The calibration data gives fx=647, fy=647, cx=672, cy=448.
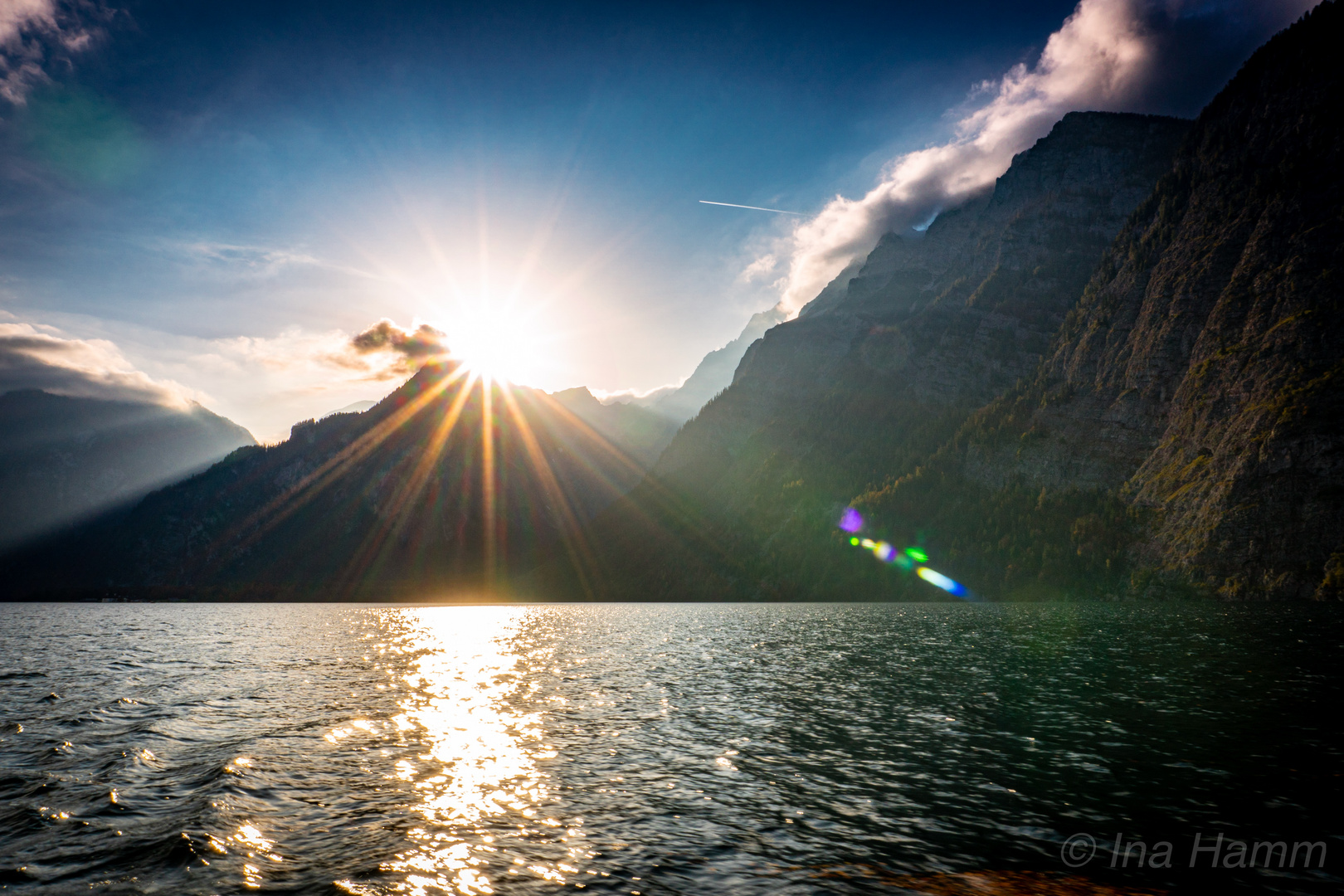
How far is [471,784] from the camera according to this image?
92.5 feet

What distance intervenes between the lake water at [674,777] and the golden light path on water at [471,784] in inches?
7.1

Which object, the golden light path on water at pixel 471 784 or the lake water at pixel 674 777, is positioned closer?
the lake water at pixel 674 777

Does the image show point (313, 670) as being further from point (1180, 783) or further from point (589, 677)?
point (1180, 783)

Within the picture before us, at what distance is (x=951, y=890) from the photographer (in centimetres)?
1770

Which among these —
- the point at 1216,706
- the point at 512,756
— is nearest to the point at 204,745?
the point at 512,756

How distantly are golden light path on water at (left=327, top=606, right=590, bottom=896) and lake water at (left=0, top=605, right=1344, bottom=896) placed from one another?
18cm

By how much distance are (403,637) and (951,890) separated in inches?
4230

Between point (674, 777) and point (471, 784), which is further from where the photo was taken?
point (674, 777)

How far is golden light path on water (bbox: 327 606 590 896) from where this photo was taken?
766 inches

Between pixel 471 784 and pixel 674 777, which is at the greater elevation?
pixel 674 777

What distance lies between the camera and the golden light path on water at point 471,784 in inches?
766

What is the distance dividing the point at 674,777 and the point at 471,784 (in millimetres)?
8871

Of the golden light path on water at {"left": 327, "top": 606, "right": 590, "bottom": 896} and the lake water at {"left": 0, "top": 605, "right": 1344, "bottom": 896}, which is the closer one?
the lake water at {"left": 0, "top": 605, "right": 1344, "bottom": 896}

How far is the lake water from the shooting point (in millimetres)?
19266
